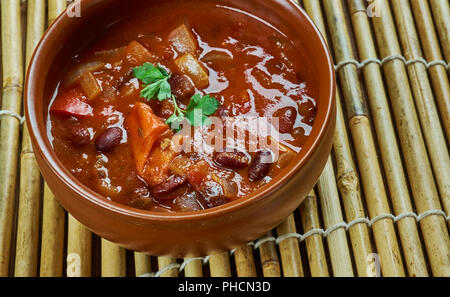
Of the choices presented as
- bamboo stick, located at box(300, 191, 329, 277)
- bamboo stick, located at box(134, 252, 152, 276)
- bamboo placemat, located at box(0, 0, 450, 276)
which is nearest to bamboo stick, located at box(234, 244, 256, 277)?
bamboo placemat, located at box(0, 0, 450, 276)

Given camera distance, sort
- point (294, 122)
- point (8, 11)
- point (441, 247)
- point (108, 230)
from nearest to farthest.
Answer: point (108, 230), point (294, 122), point (441, 247), point (8, 11)

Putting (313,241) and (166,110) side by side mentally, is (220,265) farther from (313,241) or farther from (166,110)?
(166,110)

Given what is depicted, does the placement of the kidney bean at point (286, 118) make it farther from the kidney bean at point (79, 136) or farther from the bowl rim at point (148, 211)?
the kidney bean at point (79, 136)

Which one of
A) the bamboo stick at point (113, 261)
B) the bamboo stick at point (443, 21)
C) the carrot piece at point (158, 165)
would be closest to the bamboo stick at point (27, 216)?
the bamboo stick at point (113, 261)
